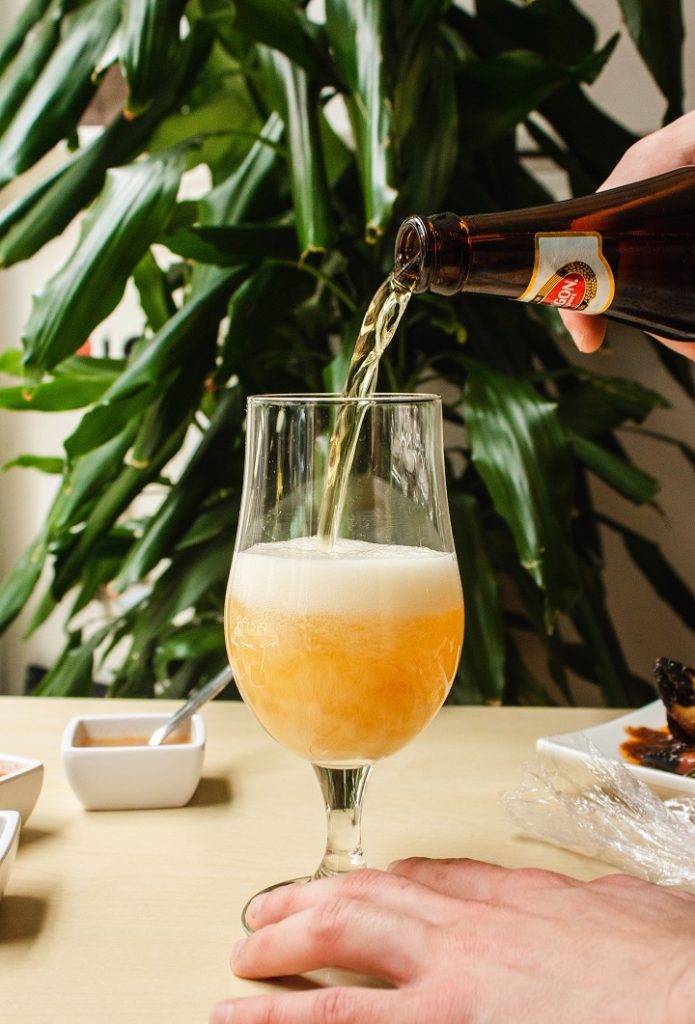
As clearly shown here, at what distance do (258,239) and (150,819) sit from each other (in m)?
0.85

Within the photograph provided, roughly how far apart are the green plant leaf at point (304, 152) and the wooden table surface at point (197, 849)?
1.83 ft

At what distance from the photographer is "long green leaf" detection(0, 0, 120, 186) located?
131 centimetres

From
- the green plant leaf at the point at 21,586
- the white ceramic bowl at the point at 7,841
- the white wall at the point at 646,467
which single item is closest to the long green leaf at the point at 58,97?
the green plant leaf at the point at 21,586

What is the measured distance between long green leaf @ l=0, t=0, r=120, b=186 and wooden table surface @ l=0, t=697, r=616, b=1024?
0.70 metres

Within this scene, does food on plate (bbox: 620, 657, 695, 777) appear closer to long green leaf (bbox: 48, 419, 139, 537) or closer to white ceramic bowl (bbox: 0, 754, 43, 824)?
white ceramic bowl (bbox: 0, 754, 43, 824)

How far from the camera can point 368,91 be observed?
3.93 ft

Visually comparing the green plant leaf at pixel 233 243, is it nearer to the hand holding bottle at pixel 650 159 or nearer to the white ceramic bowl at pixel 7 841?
the hand holding bottle at pixel 650 159

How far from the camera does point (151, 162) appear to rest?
52.7 inches

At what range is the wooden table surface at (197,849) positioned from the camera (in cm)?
54

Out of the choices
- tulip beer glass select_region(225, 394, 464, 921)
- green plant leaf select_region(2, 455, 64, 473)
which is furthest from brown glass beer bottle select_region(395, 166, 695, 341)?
green plant leaf select_region(2, 455, 64, 473)

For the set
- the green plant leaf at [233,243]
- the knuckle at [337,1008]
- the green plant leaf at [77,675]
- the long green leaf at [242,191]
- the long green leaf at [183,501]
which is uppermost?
the long green leaf at [242,191]

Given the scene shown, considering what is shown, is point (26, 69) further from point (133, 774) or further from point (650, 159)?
point (133, 774)

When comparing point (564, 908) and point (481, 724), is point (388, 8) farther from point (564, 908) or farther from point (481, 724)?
point (564, 908)

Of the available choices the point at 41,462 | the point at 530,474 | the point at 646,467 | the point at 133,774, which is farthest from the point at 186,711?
the point at 646,467
